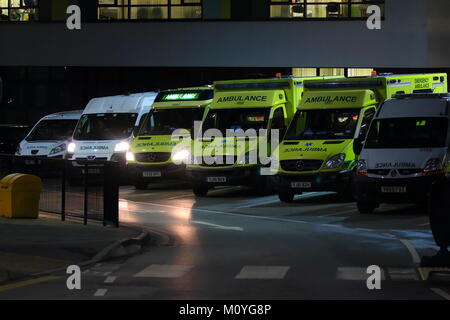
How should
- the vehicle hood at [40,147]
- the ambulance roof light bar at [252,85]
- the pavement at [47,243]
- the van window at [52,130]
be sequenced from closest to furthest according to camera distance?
the pavement at [47,243] → the ambulance roof light bar at [252,85] → the vehicle hood at [40,147] → the van window at [52,130]

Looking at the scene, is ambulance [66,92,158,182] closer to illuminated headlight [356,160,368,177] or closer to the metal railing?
the metal railing

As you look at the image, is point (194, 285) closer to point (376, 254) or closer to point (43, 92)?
point (376, 254)

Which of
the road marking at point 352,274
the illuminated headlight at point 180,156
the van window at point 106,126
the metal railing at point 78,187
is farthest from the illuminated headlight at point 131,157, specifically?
the road marking at point 352,274

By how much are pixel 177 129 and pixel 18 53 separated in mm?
17324

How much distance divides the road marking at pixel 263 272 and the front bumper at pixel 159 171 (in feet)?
48.7

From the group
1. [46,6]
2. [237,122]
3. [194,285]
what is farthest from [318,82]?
[46,6]

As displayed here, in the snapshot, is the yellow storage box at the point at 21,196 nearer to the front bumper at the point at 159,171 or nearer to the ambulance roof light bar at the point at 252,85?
the front bumper at the point at 159,171

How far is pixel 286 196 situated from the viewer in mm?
25922

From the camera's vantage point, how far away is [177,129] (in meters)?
30.1

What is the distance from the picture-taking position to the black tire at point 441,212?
13719mm

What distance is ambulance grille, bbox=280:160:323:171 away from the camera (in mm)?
25047

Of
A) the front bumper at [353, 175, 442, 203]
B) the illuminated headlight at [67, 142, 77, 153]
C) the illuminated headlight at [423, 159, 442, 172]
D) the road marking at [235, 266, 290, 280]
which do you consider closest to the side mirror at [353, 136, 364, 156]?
the front bumper at [353, 175, 442, 203]

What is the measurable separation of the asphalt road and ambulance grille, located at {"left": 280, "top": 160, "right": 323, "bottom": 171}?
2.75 ft

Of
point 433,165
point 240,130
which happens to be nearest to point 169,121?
point 240,130
